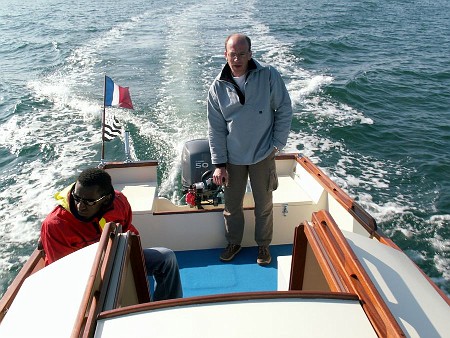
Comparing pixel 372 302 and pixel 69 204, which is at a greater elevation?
pixel 372 302

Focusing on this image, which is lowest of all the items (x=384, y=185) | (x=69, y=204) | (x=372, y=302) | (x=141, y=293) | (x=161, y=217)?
(x=384, y=185)

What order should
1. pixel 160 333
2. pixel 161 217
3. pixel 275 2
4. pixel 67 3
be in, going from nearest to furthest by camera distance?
pixel 160 333 → pixel 161 217 → pixel 275 2 → pixel 67 3

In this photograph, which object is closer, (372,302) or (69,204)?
(372,302)

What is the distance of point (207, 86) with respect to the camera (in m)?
9.90

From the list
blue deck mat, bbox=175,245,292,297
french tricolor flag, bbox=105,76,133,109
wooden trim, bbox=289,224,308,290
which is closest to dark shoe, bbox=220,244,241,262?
blue deck mat, bbox=175,245,292,297

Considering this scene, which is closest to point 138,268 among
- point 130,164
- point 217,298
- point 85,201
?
point 85,201

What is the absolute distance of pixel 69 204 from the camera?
2.06m

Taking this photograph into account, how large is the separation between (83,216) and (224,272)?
1.44 meters

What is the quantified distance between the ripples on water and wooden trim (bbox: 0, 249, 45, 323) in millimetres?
2658

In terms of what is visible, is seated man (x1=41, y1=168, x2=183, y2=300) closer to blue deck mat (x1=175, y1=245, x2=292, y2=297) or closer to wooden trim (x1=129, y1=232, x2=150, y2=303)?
wooden trim (x1=129, y1=232, x2=150, y2=303)

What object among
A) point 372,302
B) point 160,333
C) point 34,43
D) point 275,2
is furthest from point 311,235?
point 275,2

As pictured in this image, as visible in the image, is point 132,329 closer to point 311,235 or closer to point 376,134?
point 311,235

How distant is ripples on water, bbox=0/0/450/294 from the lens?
5.98 metres

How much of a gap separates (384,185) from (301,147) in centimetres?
172
